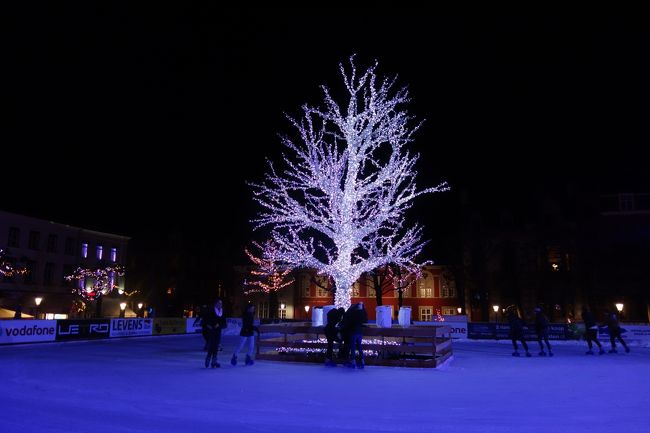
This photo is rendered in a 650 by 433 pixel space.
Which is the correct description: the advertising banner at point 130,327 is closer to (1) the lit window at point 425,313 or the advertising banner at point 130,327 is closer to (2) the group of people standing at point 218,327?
(2) the group of people standing at point 218,327

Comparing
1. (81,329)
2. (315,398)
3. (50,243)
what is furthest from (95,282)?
(315,398)

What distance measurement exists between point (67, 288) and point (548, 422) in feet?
182

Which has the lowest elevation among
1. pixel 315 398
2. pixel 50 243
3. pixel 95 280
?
pixel 315 398

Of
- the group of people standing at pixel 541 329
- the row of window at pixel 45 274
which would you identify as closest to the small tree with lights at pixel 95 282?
the row of window at pixel 45 274

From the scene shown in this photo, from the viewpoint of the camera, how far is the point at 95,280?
5550cm

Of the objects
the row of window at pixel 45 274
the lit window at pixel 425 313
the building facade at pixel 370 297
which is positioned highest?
the row of window at pixel 45 274

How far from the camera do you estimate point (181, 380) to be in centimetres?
1157

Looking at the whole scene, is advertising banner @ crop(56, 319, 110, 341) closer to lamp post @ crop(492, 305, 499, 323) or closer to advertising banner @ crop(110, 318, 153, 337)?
advertising banner @ crop(110, 318, 153, 337)

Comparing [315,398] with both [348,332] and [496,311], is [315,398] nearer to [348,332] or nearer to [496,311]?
[348,332]

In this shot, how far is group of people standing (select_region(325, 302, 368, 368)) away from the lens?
47.6 ft

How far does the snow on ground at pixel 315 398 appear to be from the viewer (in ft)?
24.3

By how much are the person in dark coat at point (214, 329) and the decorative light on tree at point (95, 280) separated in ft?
133

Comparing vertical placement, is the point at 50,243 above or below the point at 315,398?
above

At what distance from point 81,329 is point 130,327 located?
3.92 meters
